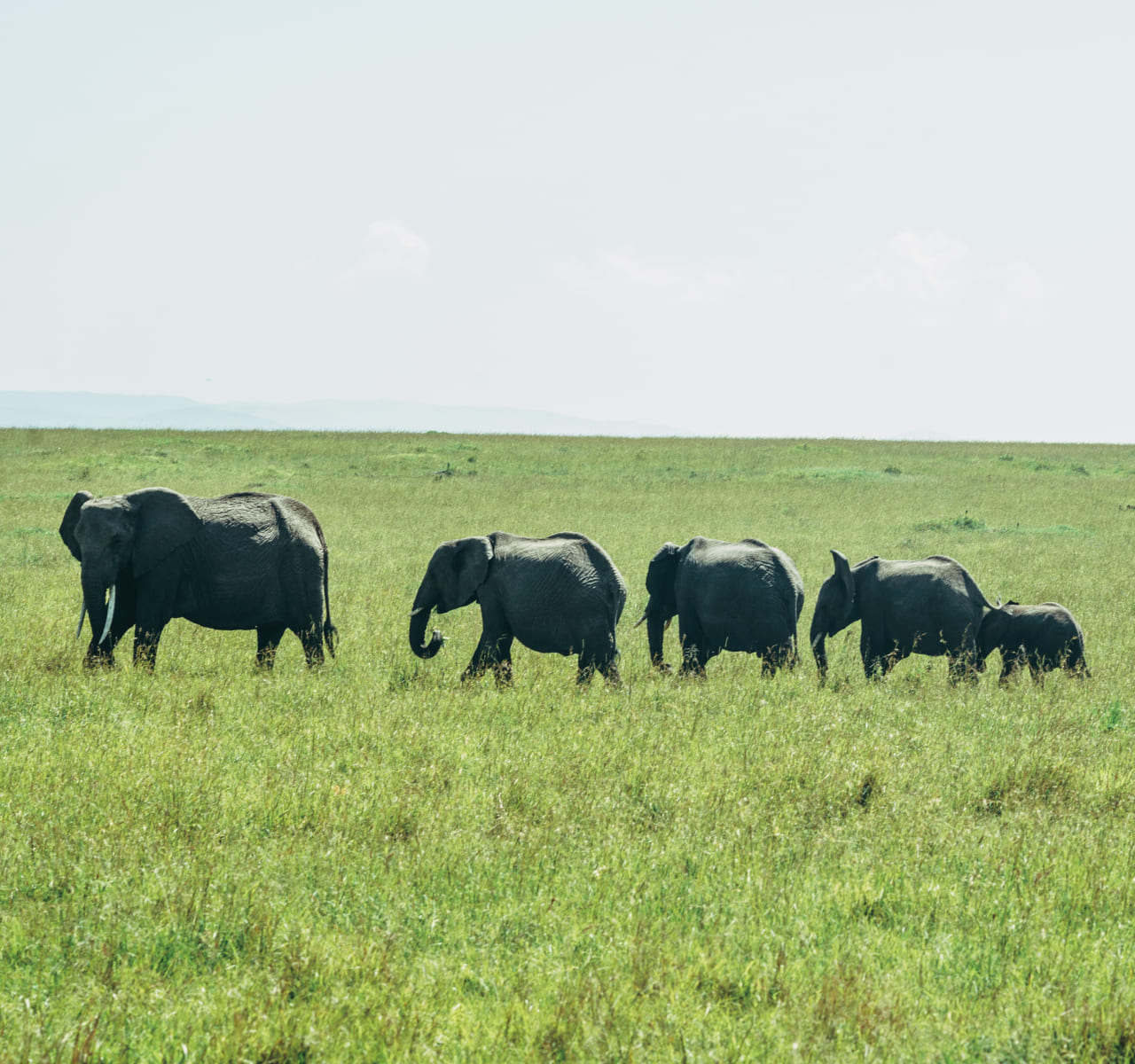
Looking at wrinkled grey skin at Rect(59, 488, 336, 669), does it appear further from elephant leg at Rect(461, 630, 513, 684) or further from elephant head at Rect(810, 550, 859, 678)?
elephant head at Rect(810, 550, 859, 678)

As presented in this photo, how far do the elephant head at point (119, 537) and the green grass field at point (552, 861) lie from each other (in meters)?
0.83

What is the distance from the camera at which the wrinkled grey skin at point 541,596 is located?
1059 centimetres

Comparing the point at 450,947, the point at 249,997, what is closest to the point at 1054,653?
the point at 450,947

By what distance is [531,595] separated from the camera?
10711 millimetres

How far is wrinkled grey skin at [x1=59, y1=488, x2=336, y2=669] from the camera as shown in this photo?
10.5 meters

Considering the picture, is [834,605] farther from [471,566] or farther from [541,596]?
[471,566]

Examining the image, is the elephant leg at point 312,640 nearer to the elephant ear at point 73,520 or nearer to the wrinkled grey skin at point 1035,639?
the elephant ear at point 73,520

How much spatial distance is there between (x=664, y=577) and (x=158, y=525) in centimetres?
608

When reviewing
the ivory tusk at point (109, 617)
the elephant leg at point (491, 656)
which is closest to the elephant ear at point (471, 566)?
the elephant leg at point (491, 656)

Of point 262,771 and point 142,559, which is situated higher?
point 142,559

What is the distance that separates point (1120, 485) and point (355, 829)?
42.5 m

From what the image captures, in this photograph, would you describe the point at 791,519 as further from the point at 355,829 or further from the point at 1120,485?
the point at 355,829

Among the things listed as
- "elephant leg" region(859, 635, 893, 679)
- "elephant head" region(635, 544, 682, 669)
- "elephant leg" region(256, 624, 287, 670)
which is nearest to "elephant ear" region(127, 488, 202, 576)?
"elephant leg" region(256, 624, 287, 670)

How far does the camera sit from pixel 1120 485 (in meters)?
40.8
